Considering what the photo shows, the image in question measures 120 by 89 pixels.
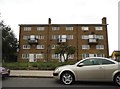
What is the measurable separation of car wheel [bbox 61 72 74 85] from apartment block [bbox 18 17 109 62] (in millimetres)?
50774

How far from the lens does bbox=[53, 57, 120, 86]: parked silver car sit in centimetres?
1131

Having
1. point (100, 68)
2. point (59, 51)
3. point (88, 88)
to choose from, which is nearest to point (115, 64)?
point (100, 68)

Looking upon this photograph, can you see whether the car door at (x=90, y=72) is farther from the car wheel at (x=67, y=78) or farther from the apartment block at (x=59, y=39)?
the apartment block at (x=59, y=39)

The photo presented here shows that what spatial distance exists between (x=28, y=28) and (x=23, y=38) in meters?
3.13

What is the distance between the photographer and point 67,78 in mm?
11703

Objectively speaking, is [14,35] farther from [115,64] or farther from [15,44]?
[115,64]

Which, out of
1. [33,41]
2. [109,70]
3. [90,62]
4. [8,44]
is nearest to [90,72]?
[90,62]

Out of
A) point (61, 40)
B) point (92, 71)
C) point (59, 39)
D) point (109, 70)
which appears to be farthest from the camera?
point (59, 39)

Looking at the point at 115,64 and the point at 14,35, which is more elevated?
the point at 14,35

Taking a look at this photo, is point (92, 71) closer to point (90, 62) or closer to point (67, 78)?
point (90, 62)

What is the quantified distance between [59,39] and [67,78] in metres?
51.7

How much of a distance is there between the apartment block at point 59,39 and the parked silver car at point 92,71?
5076 centimetres

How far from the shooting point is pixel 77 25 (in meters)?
63.7

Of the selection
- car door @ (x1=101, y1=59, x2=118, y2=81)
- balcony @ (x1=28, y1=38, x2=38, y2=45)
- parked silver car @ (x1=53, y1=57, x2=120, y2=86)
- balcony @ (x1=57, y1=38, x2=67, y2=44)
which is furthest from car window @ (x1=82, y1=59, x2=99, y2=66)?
balcony @ (x1=28, y1=38, x2=38, y2=45)
